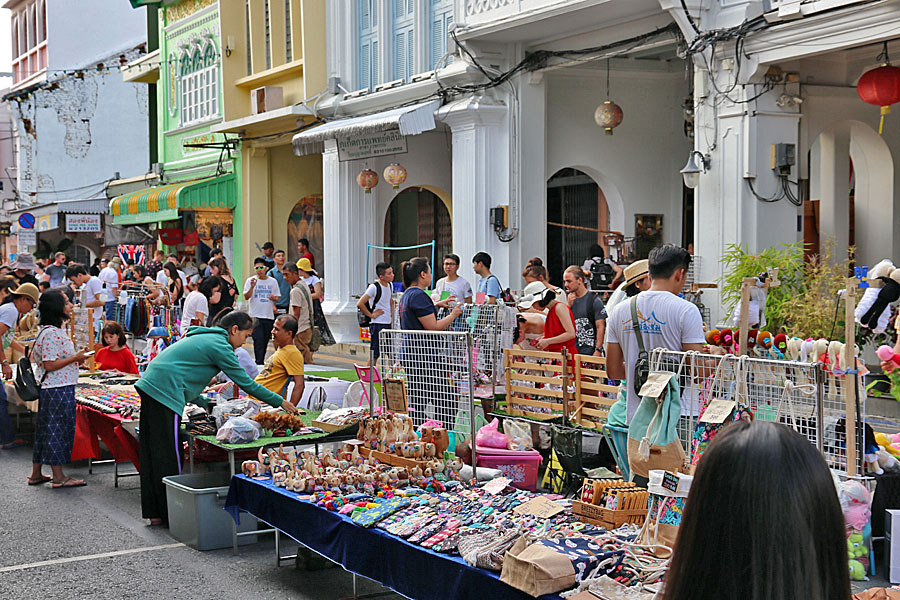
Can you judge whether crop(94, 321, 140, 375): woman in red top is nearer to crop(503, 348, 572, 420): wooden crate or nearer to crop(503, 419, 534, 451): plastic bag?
crop(503, 348, 572, 420): wooden crate

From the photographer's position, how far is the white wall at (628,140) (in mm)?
16938

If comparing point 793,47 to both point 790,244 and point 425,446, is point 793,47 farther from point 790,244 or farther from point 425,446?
point 425,446

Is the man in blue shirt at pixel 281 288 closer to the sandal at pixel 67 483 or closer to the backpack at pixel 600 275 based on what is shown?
the backpack at pixel 600 275

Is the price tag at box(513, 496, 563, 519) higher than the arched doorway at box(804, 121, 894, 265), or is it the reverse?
the arched doorway at box(804, 121, 894, 265)

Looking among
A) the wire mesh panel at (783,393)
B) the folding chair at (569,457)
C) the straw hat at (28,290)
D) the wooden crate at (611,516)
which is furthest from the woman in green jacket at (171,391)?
the straw hat at (28,290)

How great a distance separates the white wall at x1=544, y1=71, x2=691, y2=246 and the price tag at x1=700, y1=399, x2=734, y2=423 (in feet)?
40.2

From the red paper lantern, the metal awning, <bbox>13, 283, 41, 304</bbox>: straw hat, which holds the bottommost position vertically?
<bbox>13, 283, 41, 304</bbox>: straw hat

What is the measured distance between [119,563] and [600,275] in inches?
341

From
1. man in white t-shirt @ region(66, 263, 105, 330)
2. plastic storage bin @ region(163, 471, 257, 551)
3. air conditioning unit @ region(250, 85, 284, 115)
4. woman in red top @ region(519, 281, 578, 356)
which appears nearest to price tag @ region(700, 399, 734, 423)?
plastic storage bin @ region(163, 471, 257, 551)

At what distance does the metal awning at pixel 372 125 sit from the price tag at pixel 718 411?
1245 centimetres

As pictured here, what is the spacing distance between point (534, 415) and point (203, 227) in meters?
17.7

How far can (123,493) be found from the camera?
9.41 meters

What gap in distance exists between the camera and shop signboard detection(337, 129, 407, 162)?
17.8m

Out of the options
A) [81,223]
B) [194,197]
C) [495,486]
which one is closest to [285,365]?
[495,486]
